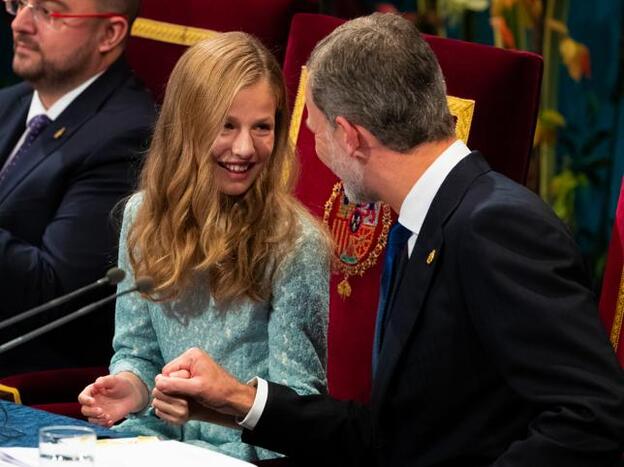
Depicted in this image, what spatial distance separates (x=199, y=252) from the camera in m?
2.77

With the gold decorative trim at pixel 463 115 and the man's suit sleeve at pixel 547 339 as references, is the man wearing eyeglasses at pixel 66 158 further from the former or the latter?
the man's suit sleeve at pixel 547 339

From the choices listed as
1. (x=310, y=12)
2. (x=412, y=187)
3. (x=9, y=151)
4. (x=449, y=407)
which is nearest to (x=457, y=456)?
(x=449, y=407)

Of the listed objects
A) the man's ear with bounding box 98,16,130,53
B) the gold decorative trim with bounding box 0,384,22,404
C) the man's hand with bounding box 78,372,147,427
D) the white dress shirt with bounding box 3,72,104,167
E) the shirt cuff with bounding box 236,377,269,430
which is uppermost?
the man's ear with bounding box 98,16,130,53

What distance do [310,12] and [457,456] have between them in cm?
174

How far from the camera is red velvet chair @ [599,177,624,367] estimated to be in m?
2.63

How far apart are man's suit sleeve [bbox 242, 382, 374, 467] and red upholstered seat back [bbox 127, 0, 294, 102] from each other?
1.39 m

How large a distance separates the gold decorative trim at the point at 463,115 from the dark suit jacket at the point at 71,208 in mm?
947

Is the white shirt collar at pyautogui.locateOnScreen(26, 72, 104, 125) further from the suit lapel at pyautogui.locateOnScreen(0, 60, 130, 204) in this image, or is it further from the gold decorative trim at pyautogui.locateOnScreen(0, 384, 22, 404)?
the gold decorative trim at pyautogui.locateOnScreen(0, 384, 22, 404)

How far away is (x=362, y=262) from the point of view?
10.2 ft

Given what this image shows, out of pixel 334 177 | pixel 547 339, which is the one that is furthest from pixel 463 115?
pixel 547 339

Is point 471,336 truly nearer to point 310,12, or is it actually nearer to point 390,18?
point 390,18

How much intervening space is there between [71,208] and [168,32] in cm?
63

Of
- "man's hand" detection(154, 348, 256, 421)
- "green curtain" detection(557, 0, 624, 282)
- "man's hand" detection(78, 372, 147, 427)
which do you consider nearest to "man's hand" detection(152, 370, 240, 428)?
"man's hand" detection(154, 348, 256, 421)

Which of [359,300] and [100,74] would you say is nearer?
[359,300]
